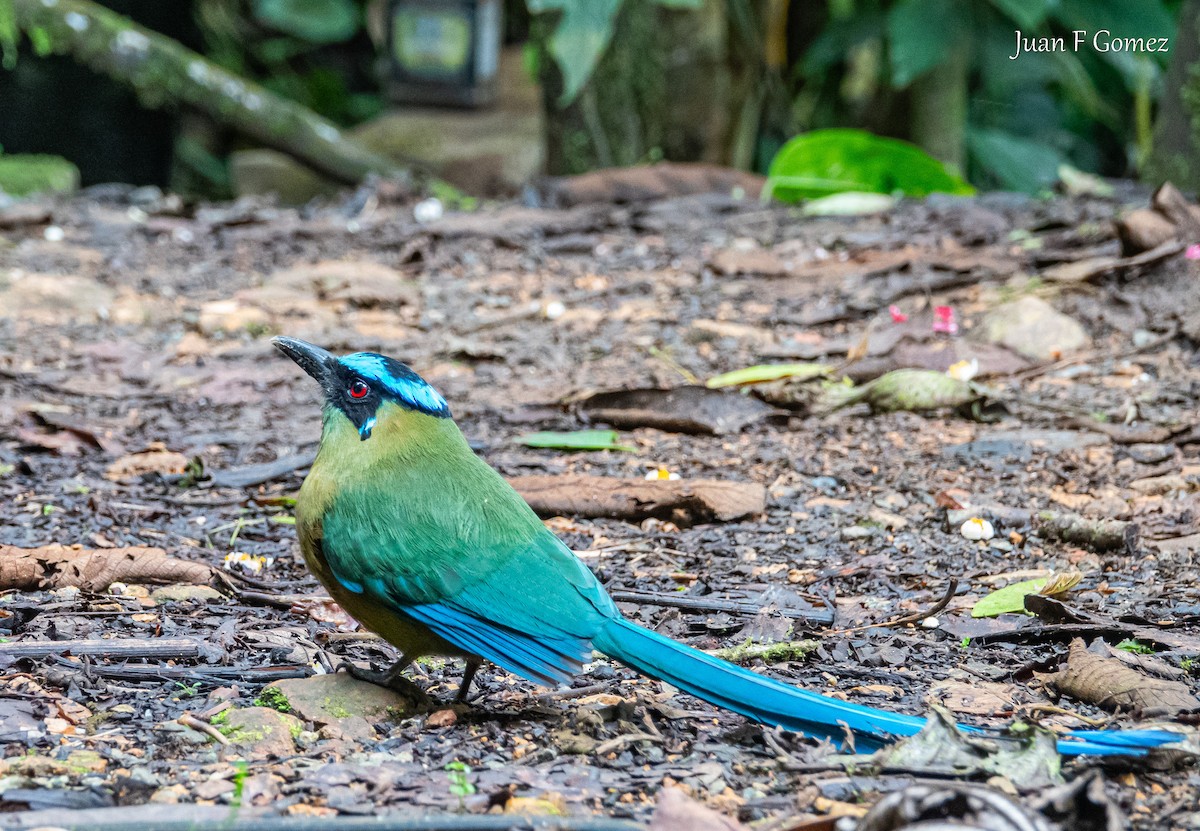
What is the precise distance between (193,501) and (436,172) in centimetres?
715

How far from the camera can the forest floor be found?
7.59ft

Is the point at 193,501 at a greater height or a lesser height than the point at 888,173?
lesser

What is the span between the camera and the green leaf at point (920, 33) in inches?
322

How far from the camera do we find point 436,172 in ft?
35.3

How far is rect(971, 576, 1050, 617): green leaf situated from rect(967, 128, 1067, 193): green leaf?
21.6 ft

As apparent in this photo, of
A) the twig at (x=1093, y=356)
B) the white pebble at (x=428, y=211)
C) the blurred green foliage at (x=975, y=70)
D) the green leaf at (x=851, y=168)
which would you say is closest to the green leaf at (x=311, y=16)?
the blurred green foliage at (x=975, y=70)

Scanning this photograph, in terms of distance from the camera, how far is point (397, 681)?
2658 millimetres

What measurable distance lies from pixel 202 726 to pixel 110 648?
1.54 feet

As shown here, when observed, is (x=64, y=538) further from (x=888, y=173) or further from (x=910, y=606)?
(x=888, y=173)

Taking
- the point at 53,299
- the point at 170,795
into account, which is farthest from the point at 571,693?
the point at 53,299

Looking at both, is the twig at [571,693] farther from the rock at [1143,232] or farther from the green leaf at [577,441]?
the rock at [1143,232]

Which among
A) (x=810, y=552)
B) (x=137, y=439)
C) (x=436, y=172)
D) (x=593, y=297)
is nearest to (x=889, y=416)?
(x=810, y=552)

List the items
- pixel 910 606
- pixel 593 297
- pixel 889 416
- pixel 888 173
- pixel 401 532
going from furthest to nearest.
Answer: pixel 888 173 < pixel 593 297 < pixel 889 416 < pixel 910 606 < pixel 401 532

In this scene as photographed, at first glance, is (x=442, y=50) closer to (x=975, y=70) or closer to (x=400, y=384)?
(x=975, y=70)
